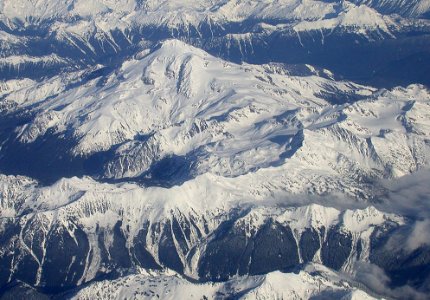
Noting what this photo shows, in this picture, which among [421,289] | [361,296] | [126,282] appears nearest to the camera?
[361,296]

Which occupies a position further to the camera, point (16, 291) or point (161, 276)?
point (16, 291)

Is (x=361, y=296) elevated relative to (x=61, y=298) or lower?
elevated

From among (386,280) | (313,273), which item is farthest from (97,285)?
(386,280)

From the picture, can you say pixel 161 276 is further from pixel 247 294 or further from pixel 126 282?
pixel 247 294

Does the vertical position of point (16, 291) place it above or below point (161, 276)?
below

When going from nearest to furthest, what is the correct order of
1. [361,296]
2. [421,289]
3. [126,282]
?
[361,296] → [126,282] → [421,289]

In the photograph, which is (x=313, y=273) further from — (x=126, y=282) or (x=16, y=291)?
(x=16, y=291)

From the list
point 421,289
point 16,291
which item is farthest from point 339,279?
point 16,291

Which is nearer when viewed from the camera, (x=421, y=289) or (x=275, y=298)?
(x=275, y=298)

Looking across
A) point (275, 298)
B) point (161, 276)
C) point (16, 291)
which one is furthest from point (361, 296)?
point (16, 291)
